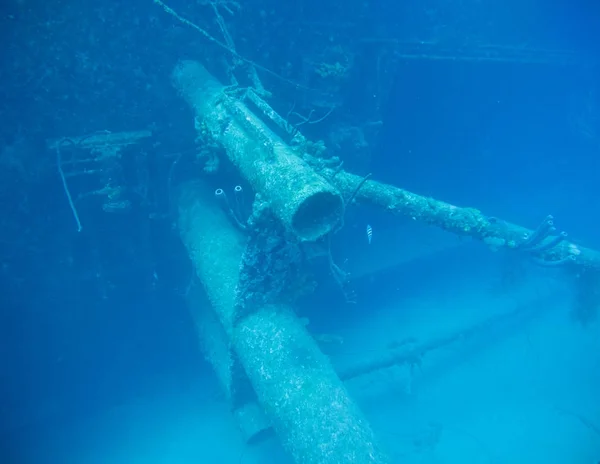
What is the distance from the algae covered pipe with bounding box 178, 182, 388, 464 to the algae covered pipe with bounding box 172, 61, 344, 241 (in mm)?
1156

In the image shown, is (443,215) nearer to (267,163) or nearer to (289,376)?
(267,163)

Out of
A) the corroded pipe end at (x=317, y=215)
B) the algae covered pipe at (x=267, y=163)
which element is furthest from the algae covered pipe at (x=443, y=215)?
the corroded pipe end at (x=317, y=215)

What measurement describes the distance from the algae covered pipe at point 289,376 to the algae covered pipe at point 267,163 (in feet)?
3.79

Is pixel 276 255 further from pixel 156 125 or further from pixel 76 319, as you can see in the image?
pixel 76 319

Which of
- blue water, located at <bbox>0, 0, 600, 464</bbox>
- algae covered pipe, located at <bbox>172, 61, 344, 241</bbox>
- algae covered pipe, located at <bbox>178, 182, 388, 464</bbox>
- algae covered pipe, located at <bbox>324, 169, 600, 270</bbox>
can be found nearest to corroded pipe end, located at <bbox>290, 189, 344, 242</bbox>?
algae covered pipe, located at <bbox>172, 61, 344, 241</bbox>

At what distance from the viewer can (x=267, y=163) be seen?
3602 millimetres

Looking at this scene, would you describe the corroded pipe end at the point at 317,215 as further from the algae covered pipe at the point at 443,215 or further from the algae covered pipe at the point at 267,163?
the algae covered pipe at the point at 443,215

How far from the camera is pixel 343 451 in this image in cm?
321

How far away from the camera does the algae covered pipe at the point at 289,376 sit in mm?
3295

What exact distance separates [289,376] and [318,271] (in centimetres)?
295

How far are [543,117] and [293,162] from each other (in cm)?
859

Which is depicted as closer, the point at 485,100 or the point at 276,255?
the point at 276,255

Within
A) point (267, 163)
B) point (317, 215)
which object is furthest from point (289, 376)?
point (267, 163)

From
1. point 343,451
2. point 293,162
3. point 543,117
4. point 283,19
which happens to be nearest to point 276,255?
point 293,162
